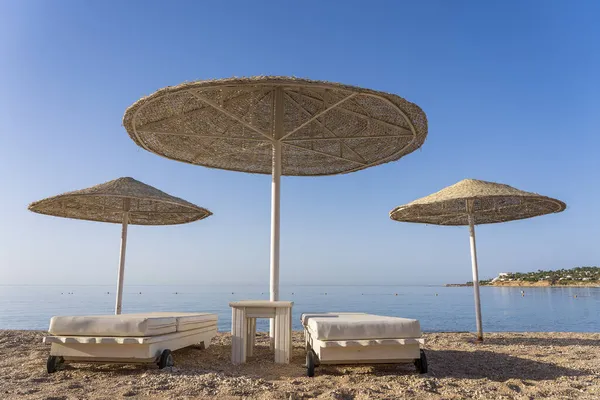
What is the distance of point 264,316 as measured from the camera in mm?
5160

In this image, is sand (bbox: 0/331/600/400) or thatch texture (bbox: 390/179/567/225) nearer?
sand (bbox: 0/331/600/400)

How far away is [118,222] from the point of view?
31.8 feet

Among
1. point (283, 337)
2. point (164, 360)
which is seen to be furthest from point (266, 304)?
point (164, 360)

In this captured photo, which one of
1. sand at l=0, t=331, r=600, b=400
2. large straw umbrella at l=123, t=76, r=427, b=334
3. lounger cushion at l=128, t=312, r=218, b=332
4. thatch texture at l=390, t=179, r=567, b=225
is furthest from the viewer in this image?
thatch texture at l=390, t=179, r=567, b=225

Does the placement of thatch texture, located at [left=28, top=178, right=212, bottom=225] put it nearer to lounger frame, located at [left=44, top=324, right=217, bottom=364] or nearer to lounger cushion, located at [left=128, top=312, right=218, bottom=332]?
lounger cushion, located at [left=128, top=312, right=218, bottom=332]

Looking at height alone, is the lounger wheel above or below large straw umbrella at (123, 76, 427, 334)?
below

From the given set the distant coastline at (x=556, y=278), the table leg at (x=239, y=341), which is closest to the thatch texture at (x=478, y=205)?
the table leg at (x=239, y=341)

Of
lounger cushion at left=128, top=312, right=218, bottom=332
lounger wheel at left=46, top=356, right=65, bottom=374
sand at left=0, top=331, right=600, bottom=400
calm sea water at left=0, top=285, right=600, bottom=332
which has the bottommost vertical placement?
calm sea water at left=0, top=285, right=600, bottom=332

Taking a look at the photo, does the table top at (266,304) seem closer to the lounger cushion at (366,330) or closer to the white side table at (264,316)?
the white side table at (264,316)

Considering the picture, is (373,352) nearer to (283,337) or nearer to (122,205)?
(283,337)

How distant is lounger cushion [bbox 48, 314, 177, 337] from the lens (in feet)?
14.1

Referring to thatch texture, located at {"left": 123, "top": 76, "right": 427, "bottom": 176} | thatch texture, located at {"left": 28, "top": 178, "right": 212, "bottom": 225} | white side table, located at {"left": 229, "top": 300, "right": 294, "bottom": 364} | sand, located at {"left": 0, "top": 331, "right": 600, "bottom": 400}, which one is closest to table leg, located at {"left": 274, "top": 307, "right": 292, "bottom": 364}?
white side table, located at {"left": 229, "top": 300, "right": 294, "bottom": 364}

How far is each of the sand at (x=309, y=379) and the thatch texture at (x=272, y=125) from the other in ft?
9.80

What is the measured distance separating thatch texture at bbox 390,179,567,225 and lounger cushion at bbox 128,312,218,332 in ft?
11.9
